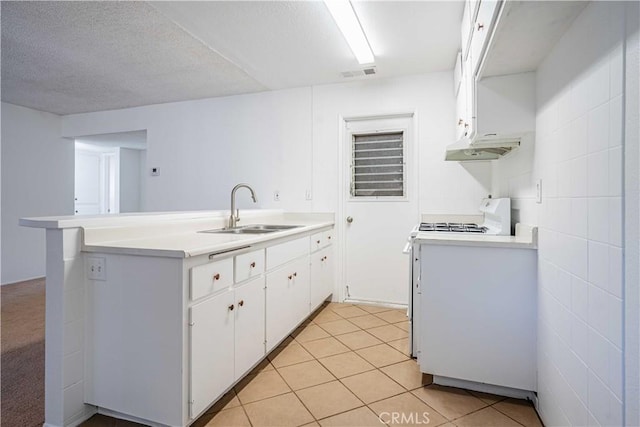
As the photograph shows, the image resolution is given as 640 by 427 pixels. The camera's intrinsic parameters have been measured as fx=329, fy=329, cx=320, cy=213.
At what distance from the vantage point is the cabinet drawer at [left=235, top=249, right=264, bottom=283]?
1.81 m

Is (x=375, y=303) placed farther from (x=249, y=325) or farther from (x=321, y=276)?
(x=249, y=325)

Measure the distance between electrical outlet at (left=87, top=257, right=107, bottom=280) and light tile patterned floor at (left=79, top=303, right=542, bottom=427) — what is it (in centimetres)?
70

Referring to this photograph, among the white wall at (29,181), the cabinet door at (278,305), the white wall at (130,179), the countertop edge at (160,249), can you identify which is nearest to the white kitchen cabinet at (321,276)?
the cabinet door at (278,305)

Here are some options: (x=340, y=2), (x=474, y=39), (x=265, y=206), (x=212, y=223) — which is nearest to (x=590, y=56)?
(x=474, y=39)

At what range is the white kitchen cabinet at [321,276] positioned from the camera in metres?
2.99

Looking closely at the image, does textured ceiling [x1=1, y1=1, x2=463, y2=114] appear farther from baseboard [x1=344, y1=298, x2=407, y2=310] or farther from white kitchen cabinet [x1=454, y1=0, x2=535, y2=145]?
baseboard [x1=344, y1=298, x2=407, y2=310]

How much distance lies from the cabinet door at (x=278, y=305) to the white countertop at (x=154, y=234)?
0.27 metres

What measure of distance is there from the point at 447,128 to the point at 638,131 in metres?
2.41

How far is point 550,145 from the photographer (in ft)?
5.21

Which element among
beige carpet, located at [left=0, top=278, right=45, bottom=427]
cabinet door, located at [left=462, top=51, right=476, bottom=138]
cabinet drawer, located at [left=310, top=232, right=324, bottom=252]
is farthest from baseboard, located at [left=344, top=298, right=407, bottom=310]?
beige carpet, located at [left=0, top=278, right=45, bottom=427]

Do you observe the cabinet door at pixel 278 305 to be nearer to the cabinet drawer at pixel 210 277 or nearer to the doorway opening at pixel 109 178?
the cabinet drawer at pixel 210 277

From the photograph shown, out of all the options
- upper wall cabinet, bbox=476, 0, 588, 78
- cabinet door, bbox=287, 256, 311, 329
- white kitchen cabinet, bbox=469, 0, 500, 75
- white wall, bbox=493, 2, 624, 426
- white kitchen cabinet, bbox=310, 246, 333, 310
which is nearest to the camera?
white wall, bbox=493, 2, 624, 426

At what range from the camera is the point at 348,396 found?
183 centimetres

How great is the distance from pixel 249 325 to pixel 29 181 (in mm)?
4535
